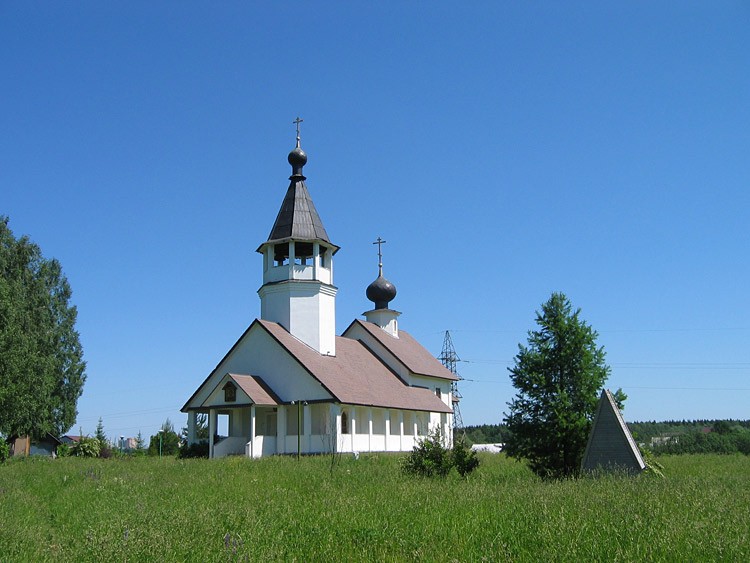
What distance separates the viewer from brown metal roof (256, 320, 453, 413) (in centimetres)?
3005

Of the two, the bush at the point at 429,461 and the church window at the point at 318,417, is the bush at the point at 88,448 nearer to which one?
the church window at the point at 318,417

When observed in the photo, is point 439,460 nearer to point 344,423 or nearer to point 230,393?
point 230,393

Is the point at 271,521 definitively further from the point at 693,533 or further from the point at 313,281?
the point at 313,281

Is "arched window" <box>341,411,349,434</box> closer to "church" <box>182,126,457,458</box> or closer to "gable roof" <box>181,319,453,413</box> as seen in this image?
"church" <box>182,126,457,458</box>

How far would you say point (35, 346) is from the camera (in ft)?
120

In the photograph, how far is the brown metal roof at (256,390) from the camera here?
2900cm

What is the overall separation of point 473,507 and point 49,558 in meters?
5.48

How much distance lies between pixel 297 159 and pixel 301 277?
659cm

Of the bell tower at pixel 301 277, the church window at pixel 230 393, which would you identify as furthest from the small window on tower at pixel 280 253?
the church window at pixel 230 393

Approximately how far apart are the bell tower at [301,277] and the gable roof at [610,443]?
18.7m

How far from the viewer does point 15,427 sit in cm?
3750

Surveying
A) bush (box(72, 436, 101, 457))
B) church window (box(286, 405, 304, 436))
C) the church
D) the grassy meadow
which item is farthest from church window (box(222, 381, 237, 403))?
the grassy meadow

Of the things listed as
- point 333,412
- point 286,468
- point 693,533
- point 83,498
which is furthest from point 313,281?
point 693,533

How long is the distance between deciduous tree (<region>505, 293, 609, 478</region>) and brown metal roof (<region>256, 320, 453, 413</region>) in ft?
43.6
